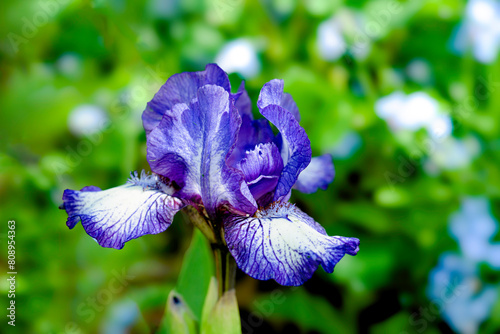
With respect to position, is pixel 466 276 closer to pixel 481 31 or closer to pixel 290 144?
pixel 481 31

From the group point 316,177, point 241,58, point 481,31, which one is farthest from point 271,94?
point 481,31

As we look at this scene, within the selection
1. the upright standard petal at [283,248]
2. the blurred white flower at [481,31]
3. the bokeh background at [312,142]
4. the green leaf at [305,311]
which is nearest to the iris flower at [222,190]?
the upright standard petal at [283,248]

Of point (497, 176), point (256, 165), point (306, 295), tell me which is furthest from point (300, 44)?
point (256, 165)

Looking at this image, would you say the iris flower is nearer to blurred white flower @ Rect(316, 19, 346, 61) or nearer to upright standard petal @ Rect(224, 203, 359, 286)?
upright standard petal @ Rect(224, 203, 359, 286)

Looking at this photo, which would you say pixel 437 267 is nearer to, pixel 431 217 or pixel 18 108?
pixel 431 217

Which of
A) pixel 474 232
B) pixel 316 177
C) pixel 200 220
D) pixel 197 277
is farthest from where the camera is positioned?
pixel 474 232

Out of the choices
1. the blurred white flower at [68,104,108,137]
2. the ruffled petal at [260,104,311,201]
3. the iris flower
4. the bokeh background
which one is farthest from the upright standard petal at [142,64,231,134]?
the blurred white flower at [68,104,108,137]

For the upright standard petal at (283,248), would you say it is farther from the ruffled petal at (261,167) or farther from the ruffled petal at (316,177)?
the ruffled petal at (316,177)
